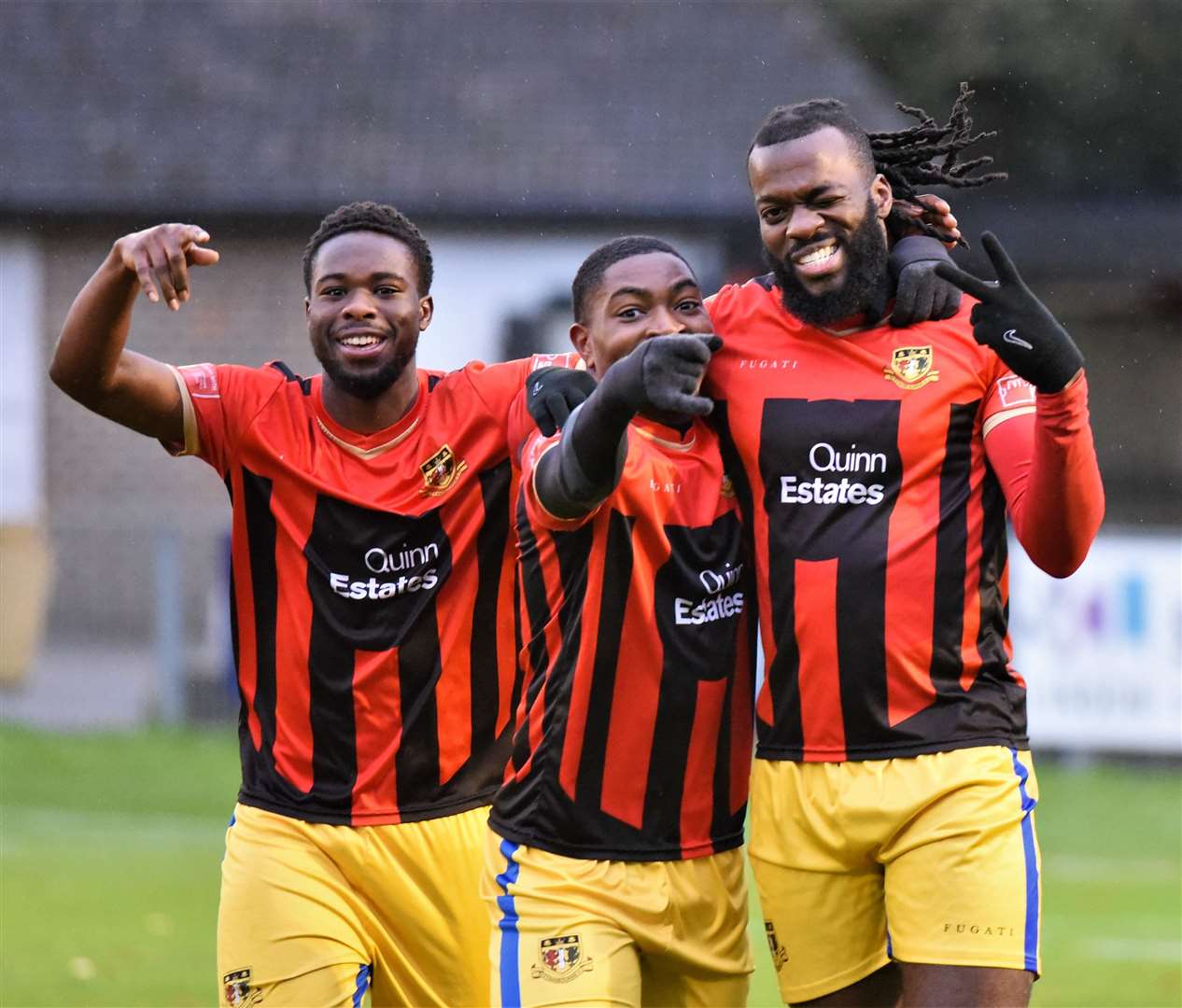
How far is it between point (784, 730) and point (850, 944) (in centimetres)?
51

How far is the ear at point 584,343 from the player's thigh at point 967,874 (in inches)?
48.5

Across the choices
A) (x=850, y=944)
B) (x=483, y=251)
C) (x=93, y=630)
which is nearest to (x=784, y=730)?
(x=850, y=944)

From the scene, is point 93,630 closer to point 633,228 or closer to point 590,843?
point 633,228

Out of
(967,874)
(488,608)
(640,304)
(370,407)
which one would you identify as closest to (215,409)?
(370,407)

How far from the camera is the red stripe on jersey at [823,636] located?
4.49 meters

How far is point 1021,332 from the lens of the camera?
413 centimetres

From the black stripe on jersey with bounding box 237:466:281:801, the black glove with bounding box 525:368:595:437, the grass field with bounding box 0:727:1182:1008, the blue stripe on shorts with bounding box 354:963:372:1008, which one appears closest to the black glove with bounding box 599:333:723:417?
the black glove with bounding box 525:368:595:437

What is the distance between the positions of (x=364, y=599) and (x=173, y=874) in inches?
260

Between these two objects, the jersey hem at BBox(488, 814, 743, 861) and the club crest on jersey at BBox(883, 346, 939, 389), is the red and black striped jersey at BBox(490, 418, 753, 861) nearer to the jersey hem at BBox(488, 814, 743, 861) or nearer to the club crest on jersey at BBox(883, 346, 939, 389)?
the jersey hem at BBox(488, 814, 743, 861)

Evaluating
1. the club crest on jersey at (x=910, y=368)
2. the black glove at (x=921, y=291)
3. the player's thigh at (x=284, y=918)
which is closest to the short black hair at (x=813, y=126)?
the black glove at (x=921, y=291)

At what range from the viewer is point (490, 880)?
4605 millimetres

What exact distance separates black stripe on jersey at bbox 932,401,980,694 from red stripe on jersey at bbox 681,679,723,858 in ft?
1.66

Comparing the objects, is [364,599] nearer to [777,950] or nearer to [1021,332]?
[777,950]

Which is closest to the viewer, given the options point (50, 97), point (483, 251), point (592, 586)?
point (592, 586)
